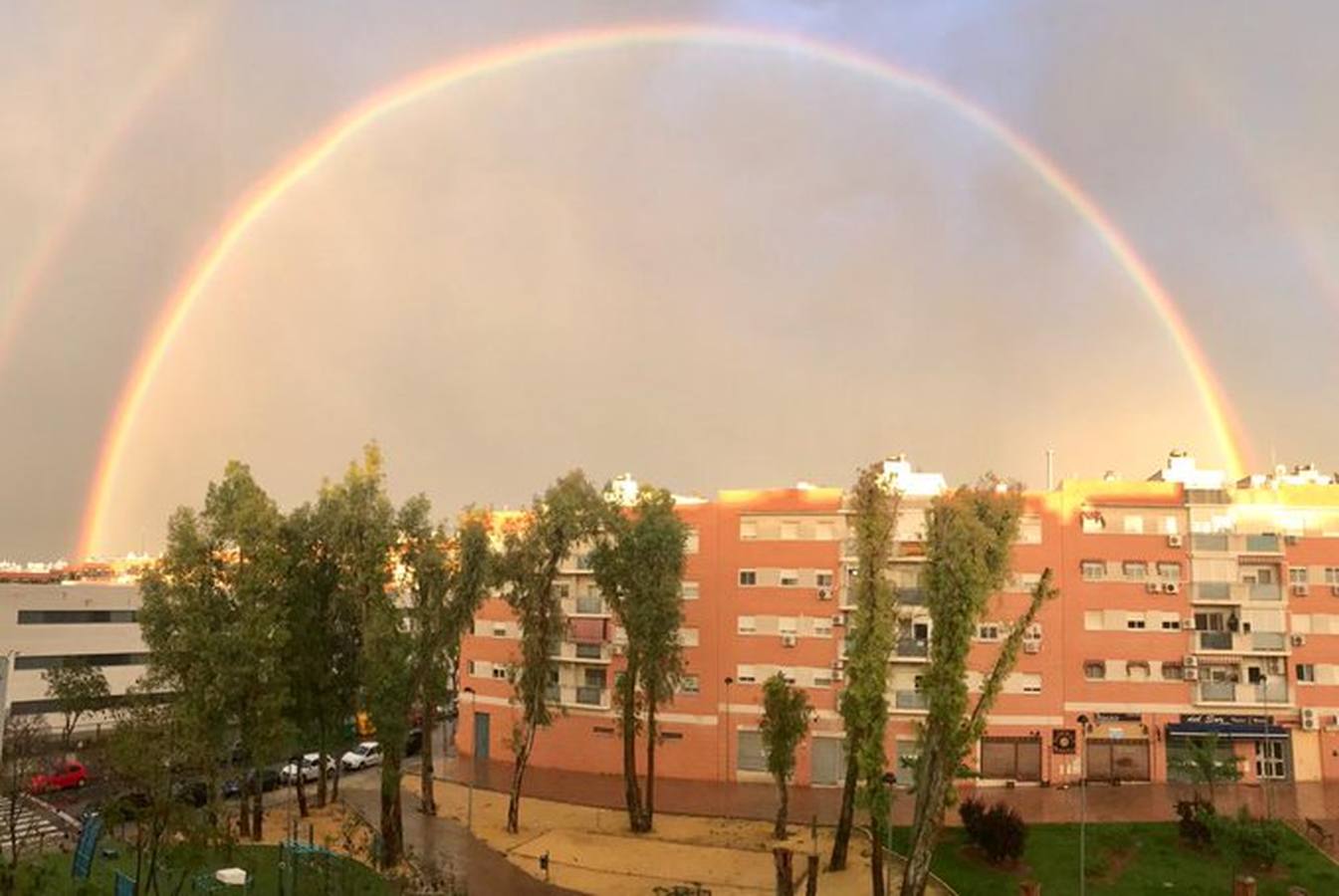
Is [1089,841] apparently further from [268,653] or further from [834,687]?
[268,653]

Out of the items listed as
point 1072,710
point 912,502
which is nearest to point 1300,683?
point 1072,710

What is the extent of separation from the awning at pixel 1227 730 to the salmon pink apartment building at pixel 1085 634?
68 mm

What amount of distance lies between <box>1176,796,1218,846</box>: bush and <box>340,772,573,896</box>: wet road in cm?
1736

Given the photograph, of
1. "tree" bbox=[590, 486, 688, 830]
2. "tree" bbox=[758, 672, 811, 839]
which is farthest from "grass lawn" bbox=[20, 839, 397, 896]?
"tree" bbox=[758, 672, 811, 839]

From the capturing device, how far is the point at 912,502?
42.0m

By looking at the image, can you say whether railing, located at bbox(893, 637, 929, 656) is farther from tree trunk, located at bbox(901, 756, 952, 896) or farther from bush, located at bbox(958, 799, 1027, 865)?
tree trunk, located at bbox(901, 756, 952, 896)

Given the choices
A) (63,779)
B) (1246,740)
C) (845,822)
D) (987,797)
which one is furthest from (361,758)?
(1246,740)

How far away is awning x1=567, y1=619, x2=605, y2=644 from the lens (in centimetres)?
4494

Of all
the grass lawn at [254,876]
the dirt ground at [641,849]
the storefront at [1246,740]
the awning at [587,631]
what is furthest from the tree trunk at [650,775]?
the storefront at [1246,740]

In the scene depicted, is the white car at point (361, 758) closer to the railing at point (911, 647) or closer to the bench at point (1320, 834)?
the railing at point (911, 647)

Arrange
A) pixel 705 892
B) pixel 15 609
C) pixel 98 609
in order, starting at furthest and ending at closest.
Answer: pixel 98 609 < pixel 15 609 < pixel 705 892

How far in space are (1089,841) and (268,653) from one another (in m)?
23.6

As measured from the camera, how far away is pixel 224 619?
2948 cm

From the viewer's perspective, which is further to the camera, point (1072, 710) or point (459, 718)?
point (459, 718)
